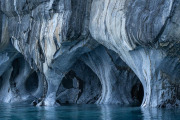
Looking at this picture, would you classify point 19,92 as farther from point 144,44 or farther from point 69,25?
point 144,44

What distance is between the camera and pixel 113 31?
49.6 ft

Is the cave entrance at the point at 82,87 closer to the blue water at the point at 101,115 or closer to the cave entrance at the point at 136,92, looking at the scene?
the cave entrance at the point at 136,92

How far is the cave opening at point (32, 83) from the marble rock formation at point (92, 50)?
7cm

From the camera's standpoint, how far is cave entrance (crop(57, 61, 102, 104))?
71.4 feet

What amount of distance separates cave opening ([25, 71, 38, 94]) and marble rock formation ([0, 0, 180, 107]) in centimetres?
7

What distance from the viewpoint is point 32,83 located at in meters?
27.0


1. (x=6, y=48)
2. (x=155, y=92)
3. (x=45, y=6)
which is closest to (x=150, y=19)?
(x=155, y=92)

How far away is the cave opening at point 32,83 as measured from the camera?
26383 millimetres

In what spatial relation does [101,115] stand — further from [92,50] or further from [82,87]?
[82,87]

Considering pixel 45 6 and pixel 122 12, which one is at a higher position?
pixel 45 6

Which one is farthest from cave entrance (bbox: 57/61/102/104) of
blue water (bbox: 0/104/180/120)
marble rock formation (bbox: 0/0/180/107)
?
blue water (bbox: 0/104/180/120)

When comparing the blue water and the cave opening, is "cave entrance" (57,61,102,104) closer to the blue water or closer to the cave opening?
the cave opening

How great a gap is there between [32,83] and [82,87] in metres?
5.96

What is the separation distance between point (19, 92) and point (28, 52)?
5858 millimetres
